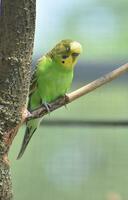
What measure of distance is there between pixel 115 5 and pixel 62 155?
59 cm

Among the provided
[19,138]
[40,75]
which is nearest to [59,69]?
[40,75]

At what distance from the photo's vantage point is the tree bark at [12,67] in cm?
67

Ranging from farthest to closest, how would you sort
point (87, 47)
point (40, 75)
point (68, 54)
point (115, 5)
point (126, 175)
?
1. point (115, 5)
2. point (87, 47)
3. point (126, 175)
4. point (40, 75)
5. point (68, 54)

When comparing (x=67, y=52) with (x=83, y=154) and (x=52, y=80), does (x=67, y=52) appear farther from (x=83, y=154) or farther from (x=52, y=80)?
(x=83, y=154)

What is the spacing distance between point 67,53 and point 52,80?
0.14 metres

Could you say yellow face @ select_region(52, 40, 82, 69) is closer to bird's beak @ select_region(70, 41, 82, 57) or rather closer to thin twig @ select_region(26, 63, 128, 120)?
bird's beak @ select_region(70, 41, 82, 57)

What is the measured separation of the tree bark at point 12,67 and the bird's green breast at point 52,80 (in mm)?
389

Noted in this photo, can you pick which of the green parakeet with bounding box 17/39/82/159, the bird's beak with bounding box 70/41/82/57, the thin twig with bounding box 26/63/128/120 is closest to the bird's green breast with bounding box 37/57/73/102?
the green parakeet with bounding box 17/39/82/159

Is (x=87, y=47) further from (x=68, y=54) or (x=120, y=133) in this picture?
(x=68, y=54)

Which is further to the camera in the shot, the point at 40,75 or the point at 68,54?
the point at 40,75

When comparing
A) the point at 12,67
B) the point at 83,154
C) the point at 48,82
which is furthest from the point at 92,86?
the point at 83,154

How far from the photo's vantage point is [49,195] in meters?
1.60

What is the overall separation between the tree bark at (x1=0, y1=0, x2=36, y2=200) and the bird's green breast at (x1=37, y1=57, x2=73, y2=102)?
39 centimetres

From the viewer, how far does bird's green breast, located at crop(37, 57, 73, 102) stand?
1089mm
